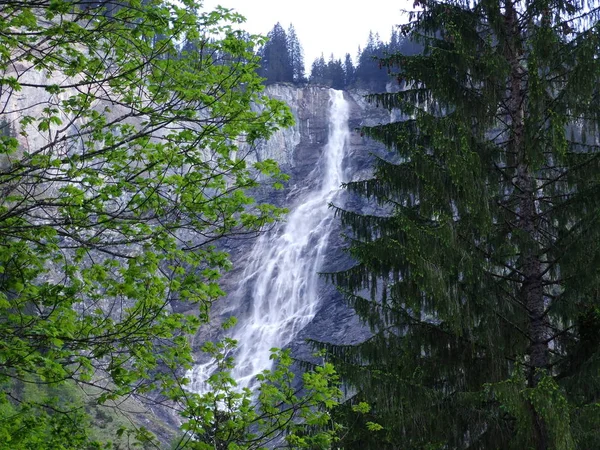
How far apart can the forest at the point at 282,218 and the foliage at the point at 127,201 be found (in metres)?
0.03

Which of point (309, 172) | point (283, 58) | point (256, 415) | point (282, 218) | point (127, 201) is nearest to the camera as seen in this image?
point (127, 201)

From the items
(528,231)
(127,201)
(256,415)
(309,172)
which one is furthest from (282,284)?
(127,201)

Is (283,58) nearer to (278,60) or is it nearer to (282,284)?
(278,60)

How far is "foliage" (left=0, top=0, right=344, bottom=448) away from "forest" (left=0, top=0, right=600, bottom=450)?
0.03 meters

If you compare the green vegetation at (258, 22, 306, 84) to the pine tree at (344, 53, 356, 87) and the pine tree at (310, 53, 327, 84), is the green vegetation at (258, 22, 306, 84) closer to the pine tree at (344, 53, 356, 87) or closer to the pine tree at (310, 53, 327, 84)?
the pine tree at (310, 53, 327, 84)

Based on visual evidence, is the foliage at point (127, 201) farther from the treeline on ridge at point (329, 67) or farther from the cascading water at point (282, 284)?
the treeline on ridge at point (329, 67)

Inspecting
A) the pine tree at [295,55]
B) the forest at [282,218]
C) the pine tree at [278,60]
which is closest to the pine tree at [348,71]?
the pine tree at [295,55]

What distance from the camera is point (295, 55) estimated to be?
298 feet

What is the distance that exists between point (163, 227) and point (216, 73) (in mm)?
1490

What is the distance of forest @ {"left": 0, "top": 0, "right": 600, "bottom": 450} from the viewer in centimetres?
507

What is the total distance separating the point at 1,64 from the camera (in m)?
5.04

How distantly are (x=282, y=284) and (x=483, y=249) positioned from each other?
152 ft

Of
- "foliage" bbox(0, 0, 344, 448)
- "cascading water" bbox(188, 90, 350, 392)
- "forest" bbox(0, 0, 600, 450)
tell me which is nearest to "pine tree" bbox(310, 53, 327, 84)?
"cascading water" bbox(188, 90, 350, 392)

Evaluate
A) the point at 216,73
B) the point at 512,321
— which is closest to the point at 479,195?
the point at 512,321
